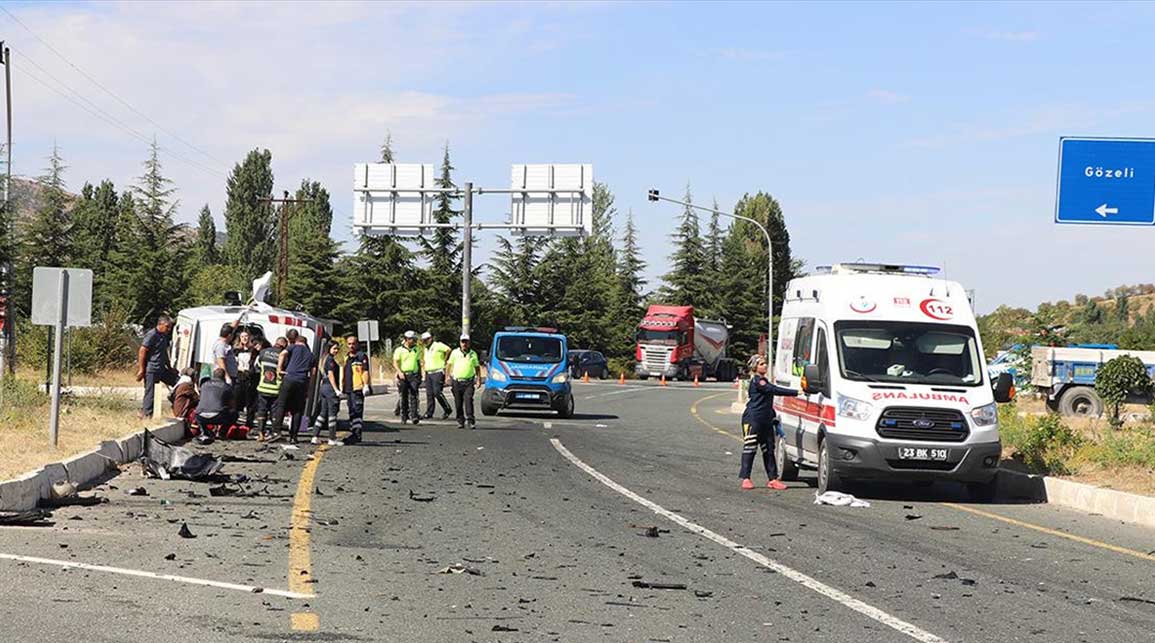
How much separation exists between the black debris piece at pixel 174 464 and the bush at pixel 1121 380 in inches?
1020

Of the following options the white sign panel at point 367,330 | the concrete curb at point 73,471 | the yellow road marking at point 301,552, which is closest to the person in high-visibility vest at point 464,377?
the concrete curb at point 73,471

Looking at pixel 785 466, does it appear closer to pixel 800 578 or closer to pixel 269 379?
pixel 800 578

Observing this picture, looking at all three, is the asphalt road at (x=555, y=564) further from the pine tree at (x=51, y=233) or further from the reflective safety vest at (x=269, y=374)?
the pine tree at (x=51, y=233)

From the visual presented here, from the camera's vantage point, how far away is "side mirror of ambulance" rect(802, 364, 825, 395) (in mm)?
16859

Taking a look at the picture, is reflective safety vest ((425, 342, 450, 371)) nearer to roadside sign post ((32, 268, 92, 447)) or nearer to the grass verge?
the grass verge

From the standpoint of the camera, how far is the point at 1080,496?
53.4 feet

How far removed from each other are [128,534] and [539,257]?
83581 mm

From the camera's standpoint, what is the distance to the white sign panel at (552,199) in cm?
4741

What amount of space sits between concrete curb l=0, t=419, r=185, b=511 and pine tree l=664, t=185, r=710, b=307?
83.1 meters

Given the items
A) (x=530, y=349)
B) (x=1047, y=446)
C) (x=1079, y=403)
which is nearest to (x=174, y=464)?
(x=1047, y=446)

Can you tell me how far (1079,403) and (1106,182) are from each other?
54.0 ft

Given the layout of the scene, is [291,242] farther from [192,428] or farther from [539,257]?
[192,428]

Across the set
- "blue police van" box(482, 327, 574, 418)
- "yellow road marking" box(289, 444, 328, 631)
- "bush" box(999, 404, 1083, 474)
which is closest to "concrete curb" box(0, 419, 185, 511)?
"yellow road marking" box(289, 444, 328, 631)

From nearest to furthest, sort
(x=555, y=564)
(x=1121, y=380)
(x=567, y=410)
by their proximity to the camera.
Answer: (x=555, y=564) < (x=567, y=410) < (x=1121, y=380)
